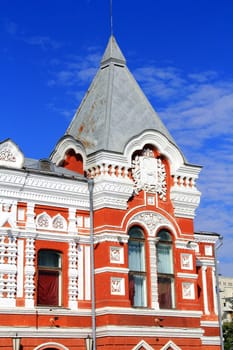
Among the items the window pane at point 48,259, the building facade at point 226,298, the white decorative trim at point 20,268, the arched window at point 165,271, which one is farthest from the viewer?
the building facade at point 226,298

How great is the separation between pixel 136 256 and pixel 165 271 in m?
1.32

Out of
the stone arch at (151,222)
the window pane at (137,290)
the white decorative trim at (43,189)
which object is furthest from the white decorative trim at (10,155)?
the window pane at (137,290)

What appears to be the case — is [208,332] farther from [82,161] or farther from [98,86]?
[98,86]

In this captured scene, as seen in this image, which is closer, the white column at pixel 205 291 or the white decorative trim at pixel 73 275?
the white decorative trim at pixel 73 275

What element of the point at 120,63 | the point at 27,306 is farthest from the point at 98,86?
the point at 27,306

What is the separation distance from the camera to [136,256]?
2269 centimetres

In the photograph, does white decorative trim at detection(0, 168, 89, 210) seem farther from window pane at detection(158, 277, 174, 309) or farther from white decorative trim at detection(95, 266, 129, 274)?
window pane at detection(158, 277, 174, 309)

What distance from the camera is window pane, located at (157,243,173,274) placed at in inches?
912

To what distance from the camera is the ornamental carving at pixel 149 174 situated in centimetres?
2325

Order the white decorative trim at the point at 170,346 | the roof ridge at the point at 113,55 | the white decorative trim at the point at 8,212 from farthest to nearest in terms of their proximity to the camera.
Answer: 1. the roof ridge at the point at 113,55
2. the white decorative trim at the point at 170,346
3. the white decorative trim at the point at 8,212

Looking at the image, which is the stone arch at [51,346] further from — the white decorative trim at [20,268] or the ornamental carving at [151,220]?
the ornamental carving at [151,220]

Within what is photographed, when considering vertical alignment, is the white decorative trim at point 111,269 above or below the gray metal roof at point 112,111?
below

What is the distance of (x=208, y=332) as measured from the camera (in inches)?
1051

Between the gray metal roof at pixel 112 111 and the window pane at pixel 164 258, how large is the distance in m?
3.78
